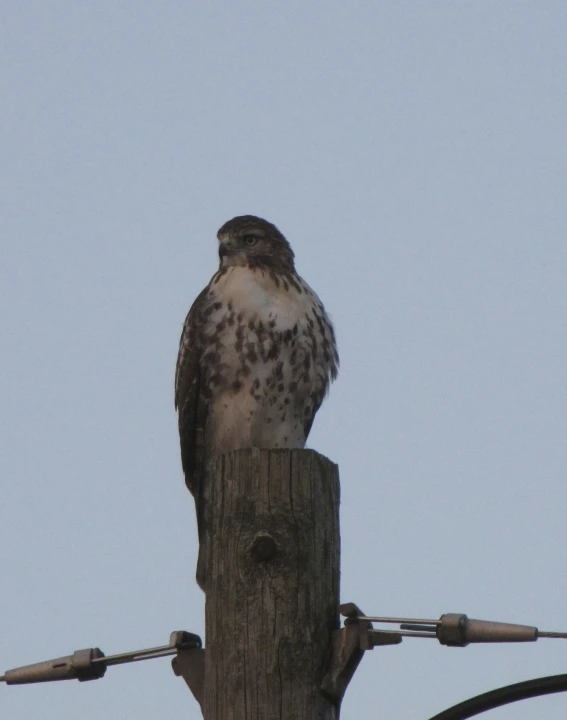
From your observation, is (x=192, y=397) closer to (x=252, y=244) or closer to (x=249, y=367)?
(x=249, y=367)

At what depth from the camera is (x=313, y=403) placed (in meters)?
6.96

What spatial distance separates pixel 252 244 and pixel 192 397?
1258 millimetres

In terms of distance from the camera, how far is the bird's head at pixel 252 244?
25.1 ft

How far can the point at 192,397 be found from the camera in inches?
275

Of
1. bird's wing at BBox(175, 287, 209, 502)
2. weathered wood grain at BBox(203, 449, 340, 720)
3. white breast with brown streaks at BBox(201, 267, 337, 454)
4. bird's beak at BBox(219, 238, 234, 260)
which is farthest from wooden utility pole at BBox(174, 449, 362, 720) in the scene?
bird's beak at BBox(219, 238, 234, 260)

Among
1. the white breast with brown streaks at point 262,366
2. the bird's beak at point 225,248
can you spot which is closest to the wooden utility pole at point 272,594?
the white breast with brown streaks at point 262,366

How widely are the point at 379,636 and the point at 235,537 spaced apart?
20.3 inches

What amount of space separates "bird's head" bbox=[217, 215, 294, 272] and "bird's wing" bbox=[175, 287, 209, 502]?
1.81 feet

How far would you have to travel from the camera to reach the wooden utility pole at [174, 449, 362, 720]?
3.71m

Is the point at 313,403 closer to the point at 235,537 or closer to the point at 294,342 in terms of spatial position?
the point at 294,342

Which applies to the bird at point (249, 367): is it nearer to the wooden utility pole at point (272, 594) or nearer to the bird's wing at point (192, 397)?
the bird's wing at point (192, 397)

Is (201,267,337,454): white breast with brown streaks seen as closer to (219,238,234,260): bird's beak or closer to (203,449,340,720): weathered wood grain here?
(219,238,234,260): bird's beak

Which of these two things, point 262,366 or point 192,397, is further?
point 192,397

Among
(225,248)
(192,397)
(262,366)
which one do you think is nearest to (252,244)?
(225,248)
